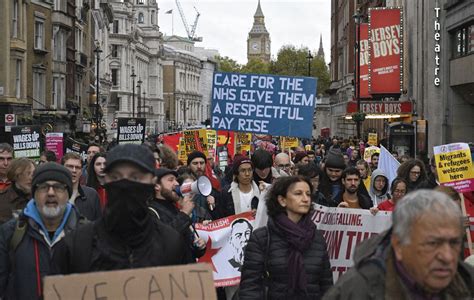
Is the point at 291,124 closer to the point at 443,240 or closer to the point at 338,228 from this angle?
the point at 338,228

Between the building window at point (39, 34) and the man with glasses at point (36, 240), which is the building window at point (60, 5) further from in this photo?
the man with glasses at point (36, 240)

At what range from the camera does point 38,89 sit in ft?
137

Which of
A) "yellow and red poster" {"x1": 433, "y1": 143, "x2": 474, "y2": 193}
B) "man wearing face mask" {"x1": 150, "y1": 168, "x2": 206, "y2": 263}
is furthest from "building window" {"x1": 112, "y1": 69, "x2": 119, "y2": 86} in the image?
"man wearing face mask" {"x1": 150, "y1": 168, "x2": 206, "y2": 263}

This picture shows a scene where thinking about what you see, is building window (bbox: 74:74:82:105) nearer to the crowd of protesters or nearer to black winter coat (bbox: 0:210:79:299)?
the crowd of protesters

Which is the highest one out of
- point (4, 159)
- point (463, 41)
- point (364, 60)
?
point (364, 60)

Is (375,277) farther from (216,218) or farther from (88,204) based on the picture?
(216,218)

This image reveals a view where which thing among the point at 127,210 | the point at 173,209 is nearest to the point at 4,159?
the point at 173,209

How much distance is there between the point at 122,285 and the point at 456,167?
7.49 m

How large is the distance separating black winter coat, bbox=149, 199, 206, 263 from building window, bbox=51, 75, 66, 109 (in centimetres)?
3888

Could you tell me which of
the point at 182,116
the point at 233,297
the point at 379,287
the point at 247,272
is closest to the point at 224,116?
the point at 233,297

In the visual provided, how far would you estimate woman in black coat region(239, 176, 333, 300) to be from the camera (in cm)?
576

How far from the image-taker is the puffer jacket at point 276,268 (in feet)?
19.0

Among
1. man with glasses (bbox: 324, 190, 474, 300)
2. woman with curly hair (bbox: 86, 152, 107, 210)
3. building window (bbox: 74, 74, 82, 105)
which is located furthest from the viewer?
building window (bbox: 74, 74, 82, 105)

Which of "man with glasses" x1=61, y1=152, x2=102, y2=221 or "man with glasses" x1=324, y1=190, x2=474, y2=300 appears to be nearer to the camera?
"man with glasses" x1=324, y1=190, x2=474, y2=300
